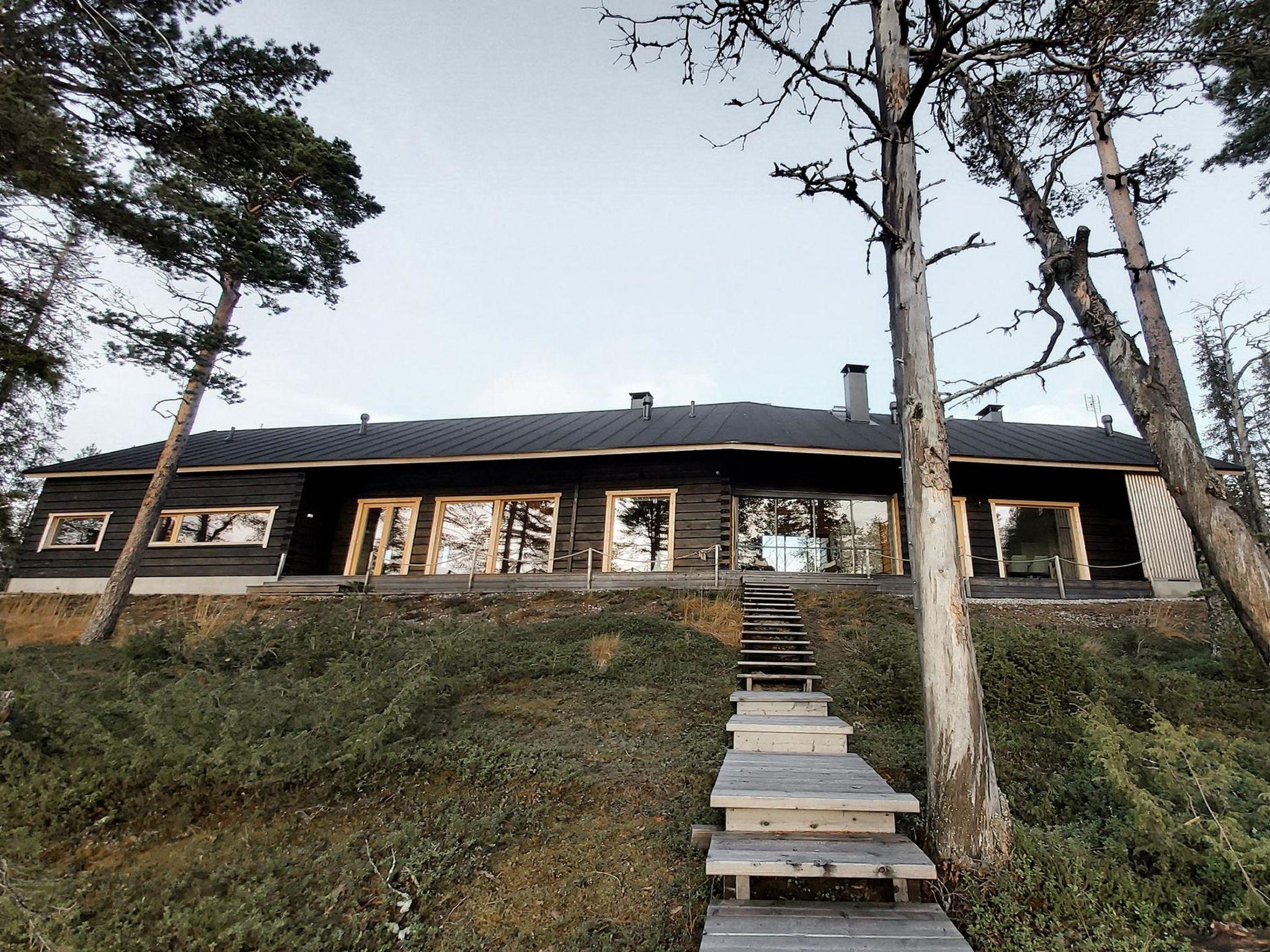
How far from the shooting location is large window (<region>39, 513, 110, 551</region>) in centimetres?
1427

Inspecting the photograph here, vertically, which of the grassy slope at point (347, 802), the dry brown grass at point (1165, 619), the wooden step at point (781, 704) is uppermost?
the dry brown grass at point (1165, 619)

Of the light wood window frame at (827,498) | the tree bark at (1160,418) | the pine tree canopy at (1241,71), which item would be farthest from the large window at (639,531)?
the pine tree canopy at (1241,71)

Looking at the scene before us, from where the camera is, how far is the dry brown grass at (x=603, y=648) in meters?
6.44

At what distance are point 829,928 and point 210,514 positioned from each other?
16.3 metres

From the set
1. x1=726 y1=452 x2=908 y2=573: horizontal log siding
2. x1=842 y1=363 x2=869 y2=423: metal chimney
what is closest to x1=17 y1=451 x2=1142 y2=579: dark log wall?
x1=726 y1=452 x2=908 y2=573: horizontal log siding

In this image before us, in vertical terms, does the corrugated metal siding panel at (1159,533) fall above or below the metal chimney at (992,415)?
below

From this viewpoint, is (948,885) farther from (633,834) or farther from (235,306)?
(235,306)

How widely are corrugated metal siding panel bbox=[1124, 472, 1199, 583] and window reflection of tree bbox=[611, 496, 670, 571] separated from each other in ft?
33.4

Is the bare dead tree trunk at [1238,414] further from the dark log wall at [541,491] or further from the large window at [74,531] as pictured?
the large window at [74,531]

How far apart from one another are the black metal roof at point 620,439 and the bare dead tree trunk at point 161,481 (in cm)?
359

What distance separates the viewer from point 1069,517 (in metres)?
13.2

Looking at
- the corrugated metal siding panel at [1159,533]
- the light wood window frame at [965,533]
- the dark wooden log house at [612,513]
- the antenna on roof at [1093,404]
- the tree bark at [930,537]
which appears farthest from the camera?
the antenna on roof at [1093,404]

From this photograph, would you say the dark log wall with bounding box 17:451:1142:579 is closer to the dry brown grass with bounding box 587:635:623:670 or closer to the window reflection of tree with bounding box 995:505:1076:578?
the window reflection of tree with bounding box 995:505:1076:578

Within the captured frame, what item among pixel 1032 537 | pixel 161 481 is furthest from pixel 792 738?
pixel 1032 537
